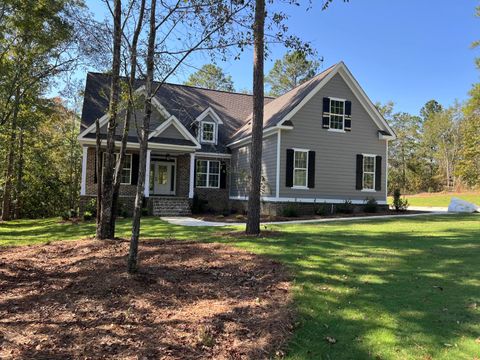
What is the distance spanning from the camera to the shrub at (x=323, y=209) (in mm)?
17234

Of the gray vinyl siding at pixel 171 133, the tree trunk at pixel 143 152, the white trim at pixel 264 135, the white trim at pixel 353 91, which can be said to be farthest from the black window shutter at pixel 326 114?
the tree trunk at pixel 143 152

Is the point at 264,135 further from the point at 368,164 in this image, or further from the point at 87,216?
the point at 87,216

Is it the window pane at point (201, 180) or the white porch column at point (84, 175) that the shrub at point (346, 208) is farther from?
the white porch column at point (84, 175)

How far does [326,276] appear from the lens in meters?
6.06

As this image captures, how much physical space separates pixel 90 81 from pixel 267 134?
420 inches

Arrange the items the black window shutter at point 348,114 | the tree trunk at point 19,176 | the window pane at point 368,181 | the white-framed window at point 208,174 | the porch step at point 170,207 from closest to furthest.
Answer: the porch step at point 170,207
the black window shutter at point 348,114
the window pane at point 368,181
the tree trunk at point 19,176
the white-framed window at point 208,174

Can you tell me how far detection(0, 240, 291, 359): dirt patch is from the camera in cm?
404

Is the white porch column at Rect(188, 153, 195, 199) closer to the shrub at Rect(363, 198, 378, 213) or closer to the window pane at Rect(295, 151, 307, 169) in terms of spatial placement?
the window pane at Rect(295, 151, 307, 169)

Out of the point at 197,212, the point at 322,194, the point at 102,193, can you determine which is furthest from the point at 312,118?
the point at 102,193

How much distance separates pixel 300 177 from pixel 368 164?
148 inches

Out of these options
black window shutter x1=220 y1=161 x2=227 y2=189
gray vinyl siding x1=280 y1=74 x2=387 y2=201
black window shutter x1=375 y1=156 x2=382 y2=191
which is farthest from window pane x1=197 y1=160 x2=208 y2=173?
black window shutter x1=375 y1=156 x2=382 y2=191

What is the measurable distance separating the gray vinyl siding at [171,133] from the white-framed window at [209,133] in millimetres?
2178

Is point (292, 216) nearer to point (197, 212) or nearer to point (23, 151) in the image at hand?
point (197, 212)

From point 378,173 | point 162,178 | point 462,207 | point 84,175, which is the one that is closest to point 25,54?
point 84,175
